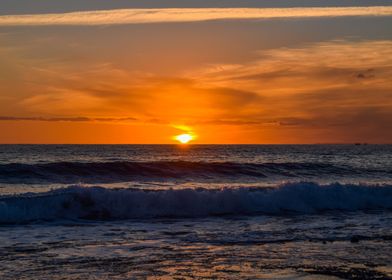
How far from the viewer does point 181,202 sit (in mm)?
21172

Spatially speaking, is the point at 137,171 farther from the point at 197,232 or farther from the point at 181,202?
the point at 197,232

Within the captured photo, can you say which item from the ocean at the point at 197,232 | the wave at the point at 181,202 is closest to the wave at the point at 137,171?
the ocean at the point at 197,232

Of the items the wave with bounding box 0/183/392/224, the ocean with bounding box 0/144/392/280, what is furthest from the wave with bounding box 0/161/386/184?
the wave with bounding box 0/183/392/224

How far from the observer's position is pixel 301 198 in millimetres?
23078

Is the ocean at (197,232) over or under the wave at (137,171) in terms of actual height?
under

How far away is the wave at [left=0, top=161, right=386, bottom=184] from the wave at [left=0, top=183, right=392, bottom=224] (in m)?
11.6

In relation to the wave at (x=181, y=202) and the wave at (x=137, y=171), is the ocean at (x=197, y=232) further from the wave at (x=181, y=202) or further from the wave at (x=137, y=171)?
the wave at (x=137, y=171)

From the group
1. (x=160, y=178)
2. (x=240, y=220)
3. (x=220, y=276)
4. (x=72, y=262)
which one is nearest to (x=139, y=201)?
(x=240, y=220)

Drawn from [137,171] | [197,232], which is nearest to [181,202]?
[197,232]

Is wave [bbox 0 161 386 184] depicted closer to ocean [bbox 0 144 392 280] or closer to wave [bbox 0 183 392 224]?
ocean [bbox 0 144 392 280]

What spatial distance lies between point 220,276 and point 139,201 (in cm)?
1122

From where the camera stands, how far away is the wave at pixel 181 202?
62.3ft

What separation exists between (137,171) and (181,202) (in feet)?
54.8

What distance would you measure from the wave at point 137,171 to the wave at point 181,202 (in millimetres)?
11645
